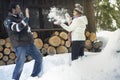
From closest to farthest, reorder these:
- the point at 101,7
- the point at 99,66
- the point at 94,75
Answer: the point at 94,75 < the point at 99,66 < the point at 101,7

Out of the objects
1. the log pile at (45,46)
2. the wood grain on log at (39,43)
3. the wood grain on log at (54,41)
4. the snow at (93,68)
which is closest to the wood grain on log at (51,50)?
the log pile at (45,46)

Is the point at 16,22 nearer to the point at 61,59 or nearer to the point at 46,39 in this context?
the point at 61,59

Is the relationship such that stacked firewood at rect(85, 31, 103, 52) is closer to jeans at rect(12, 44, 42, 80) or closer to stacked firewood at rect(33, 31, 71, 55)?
stacked firewood at rect(33, 31, 71, 55)

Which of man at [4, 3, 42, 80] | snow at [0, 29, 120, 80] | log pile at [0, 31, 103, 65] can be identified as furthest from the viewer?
log pile at [0, 31, 103, 65]

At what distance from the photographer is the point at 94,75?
354 inches

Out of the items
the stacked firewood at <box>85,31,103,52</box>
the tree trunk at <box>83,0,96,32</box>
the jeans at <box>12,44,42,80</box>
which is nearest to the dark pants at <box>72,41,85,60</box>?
the jeans at <box>12,44,42,80</box>

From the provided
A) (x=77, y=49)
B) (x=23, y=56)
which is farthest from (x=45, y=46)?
(x=23, y=56)

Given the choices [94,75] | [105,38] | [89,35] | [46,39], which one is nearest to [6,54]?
[46,39]

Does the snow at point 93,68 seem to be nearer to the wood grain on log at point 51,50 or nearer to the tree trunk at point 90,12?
the wood grain on log at point 51,50

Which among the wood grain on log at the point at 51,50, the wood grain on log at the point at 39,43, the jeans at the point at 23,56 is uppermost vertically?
the jeans at the point at 23,56

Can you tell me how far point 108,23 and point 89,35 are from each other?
2.56 m

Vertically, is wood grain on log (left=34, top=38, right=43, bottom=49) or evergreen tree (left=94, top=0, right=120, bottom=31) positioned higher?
evergreen tree (left=94, top=0, right=120, bottom=31)

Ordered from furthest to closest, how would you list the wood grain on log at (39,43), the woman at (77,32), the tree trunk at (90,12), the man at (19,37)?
the tree trunk at (90,12)
the wood grain on log at (39,43)
the woman at (77,32)
the man at (19,37)

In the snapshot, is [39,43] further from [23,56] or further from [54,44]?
[23,56]
